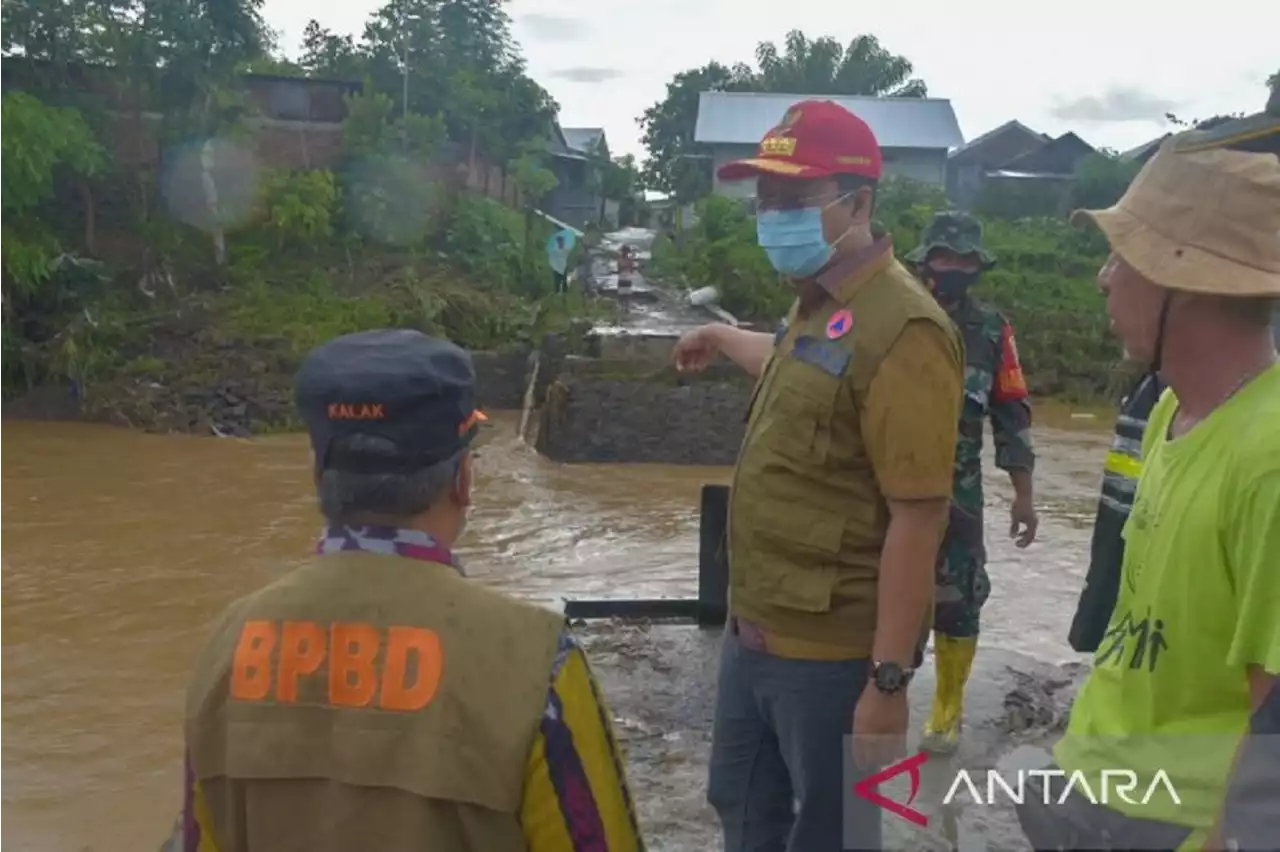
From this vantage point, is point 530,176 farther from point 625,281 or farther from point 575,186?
point 575,186

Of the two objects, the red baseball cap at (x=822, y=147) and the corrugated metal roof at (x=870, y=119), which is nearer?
the red baseball cap at (x=822, y=147)

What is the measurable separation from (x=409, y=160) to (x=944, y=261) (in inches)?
798

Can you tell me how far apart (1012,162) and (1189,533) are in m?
39.0

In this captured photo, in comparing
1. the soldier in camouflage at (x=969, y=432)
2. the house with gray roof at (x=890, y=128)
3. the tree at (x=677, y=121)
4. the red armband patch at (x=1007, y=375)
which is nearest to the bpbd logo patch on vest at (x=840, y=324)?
the soldier in camouflage at (x=969, y=432)

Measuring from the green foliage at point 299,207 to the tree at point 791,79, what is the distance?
26481 millimetres

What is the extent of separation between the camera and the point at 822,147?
259 cm

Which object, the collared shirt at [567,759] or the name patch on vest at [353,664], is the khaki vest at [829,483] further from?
the name patch on vest at [353,664]

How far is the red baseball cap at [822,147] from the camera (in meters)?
2.59

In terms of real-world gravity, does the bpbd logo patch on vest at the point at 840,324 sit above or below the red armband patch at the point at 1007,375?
above

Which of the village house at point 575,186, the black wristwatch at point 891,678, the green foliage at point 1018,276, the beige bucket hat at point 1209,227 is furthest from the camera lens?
the village house at point 575,186

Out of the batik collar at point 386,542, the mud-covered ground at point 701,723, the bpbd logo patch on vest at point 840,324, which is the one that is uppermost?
the bpbd logo patch on vest at point 840,324

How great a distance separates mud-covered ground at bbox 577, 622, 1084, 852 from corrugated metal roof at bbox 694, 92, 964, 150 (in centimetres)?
3389

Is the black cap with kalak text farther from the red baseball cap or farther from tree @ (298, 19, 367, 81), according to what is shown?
tree @ (298, 19, 367, 81)

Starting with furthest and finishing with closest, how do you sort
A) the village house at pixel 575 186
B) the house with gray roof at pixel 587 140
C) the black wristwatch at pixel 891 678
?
1. the house with gray roof at pixel 587 140
2. the village house at pixel 575 186
3. the black wristwatch at pixel 891 678
